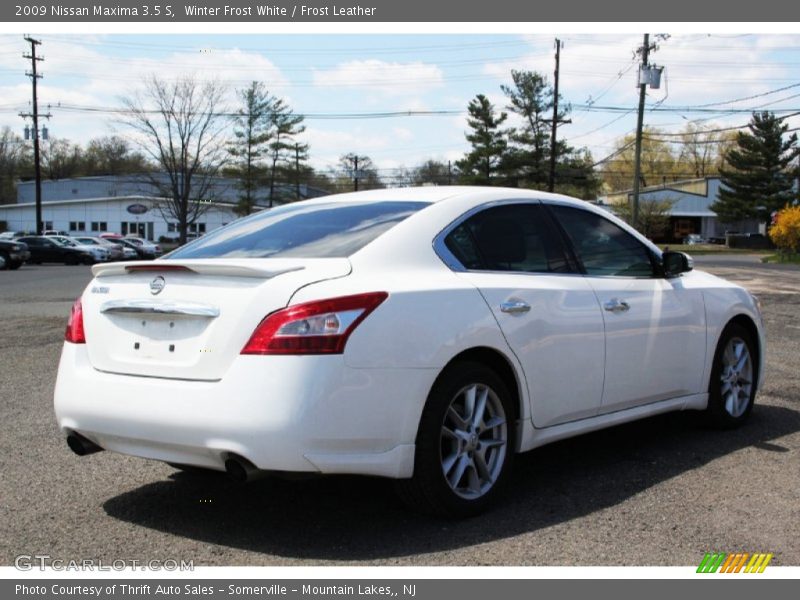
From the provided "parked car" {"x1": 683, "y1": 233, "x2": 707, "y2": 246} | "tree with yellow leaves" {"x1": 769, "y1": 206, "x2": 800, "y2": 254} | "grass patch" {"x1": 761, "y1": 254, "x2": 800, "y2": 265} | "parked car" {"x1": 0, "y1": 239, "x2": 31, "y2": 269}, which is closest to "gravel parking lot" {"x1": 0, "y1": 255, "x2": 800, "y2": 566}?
"parked car" {"x1": 0, "y1": 239, "x2": 31, "y2": 269}

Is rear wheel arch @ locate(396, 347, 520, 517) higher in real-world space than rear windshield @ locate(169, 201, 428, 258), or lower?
lower

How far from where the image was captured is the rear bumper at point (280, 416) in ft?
11.7

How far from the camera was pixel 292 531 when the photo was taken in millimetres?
4031

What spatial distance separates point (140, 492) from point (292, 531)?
1.10 metres

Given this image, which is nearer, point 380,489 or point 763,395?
point 380,489

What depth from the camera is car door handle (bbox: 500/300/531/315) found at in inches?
170

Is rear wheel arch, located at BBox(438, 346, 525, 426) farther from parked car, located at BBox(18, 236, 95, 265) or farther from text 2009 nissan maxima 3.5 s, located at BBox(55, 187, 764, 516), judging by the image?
parked car, located at BBox(18, 236, 95, 265)

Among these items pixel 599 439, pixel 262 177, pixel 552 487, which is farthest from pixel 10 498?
pixel 262 177

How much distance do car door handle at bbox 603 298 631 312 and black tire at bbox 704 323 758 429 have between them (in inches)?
47.2

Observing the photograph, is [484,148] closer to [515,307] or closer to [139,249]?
[139,249]

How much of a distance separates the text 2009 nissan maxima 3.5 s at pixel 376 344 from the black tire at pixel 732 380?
802mm

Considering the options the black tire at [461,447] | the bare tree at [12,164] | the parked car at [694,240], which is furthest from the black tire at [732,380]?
the bare tree at [12,164]

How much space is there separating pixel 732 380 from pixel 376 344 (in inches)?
134
